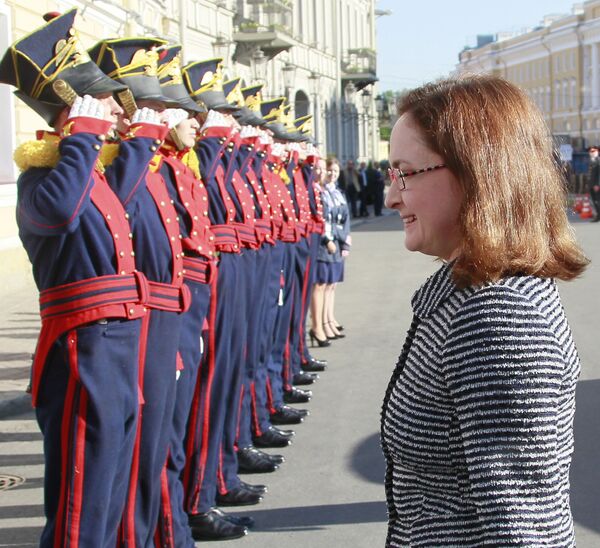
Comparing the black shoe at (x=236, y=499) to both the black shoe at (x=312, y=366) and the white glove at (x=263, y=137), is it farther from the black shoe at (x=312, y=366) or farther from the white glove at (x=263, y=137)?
the black shoe at (x=312, y=366)

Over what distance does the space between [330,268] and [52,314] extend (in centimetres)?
610

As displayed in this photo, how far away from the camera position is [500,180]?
1819 mm

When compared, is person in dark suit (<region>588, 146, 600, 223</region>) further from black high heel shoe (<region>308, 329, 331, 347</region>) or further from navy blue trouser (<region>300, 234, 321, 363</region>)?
navy blue trouser (<region>300, 234, 321, 363</region>)

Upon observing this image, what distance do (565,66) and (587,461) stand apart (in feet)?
280

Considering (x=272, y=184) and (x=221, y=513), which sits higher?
(x=272, y=184)

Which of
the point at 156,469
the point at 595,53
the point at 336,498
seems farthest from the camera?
the point at 595,53

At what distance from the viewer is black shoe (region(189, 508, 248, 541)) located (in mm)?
4699

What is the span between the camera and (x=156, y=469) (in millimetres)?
3924

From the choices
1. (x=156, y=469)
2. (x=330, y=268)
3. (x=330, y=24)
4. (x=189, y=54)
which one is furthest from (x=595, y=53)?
(x=156, y=469)

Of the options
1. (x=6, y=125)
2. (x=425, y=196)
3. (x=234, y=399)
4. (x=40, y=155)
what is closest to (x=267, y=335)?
(x=234, y=399)

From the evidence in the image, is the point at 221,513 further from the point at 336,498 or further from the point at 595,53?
the point at 595,53

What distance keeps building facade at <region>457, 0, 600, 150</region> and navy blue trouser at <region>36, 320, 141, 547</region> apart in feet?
260

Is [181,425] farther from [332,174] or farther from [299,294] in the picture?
[332,174]

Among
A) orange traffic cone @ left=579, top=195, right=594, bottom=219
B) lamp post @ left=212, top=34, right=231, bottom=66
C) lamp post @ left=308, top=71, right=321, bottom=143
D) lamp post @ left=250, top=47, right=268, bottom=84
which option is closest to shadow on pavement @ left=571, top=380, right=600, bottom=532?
lamp post @ left=212, top=34, right=231, bottom=66
